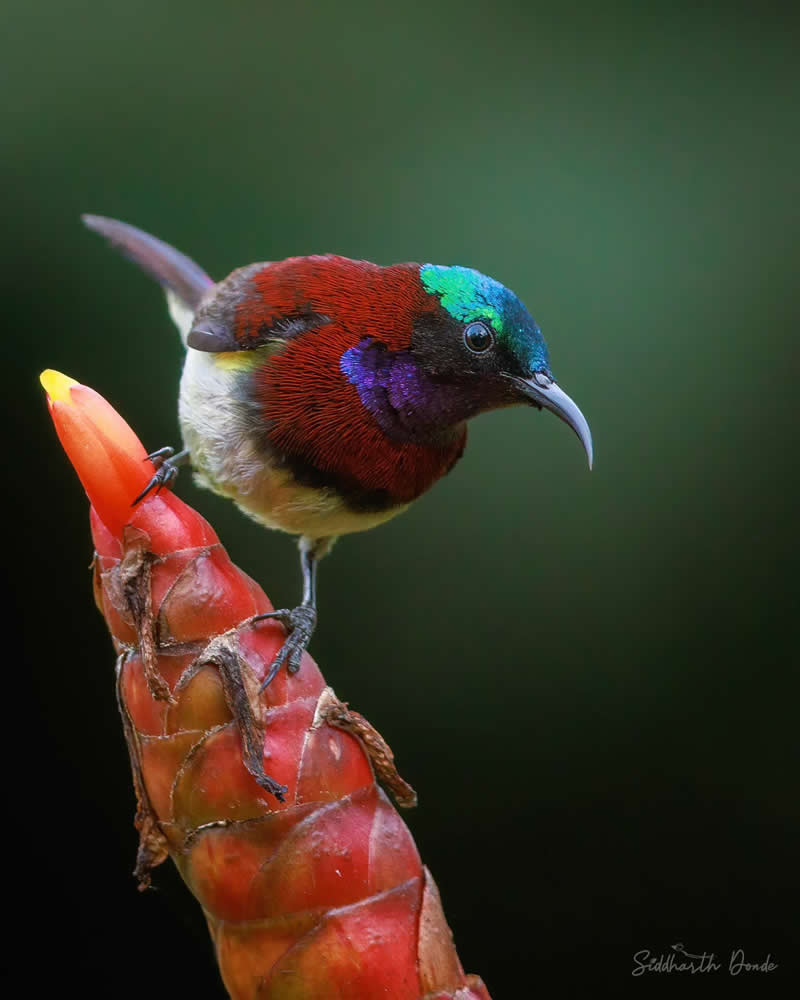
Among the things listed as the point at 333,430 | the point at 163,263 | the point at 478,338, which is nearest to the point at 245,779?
the point at 333,430

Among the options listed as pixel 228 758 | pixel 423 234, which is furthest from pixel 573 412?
pixel 423 234

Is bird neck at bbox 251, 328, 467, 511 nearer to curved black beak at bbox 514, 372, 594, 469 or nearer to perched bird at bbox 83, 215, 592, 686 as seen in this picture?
perched bird at bbox 83, 215, 592, 686

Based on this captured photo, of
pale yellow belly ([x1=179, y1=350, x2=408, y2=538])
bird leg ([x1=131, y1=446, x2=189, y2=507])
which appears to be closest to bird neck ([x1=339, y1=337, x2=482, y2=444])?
pale yellow belly ([x1=179, y1=350, x2=408, y2=538])

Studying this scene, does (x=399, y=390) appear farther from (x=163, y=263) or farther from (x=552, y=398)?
(x=163, y=263)

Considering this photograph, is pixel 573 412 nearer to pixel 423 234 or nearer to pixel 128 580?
pixel 128 580

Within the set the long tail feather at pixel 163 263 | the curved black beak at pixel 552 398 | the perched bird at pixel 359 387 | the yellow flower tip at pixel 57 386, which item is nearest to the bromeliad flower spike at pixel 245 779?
the yellow flower tip at pixel 57 386

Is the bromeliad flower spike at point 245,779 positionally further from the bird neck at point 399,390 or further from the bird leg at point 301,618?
the bird neck at point 399,390
